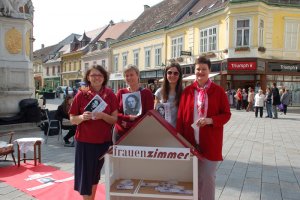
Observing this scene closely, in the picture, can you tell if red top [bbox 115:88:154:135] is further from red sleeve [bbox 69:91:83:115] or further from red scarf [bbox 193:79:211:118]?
red scarf [bbox 193:79:211:118]

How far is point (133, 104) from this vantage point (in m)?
3.46

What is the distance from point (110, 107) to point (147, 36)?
29.4m

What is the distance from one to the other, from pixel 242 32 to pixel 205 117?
20642mm

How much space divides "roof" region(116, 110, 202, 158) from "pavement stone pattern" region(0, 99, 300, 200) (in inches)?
75.0

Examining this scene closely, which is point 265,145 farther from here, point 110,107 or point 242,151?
point 110,107

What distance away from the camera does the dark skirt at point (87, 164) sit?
3408 millimetres

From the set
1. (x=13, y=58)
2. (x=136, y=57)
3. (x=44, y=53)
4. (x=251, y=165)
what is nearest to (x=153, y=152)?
(x=251, y=165)

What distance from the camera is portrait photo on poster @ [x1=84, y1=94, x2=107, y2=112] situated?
325cm

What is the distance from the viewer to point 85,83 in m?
3.60

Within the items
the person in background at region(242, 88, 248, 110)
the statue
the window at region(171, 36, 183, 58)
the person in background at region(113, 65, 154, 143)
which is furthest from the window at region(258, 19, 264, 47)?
the person in background at region(113, 65, 154, 143)

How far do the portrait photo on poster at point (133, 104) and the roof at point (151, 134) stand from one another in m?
0.44

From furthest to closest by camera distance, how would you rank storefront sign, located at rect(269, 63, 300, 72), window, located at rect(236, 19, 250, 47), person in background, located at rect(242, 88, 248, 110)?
storefront sign, located at rect(269, 63, 300, 72), window, located at rect(236, 19, 250, 47), person in background, located at rect(242, 88, 248, 110)

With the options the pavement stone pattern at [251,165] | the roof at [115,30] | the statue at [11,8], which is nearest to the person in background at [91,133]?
the pavement stone pattern at [251,165]

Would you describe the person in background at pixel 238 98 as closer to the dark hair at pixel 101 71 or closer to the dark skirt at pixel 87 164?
the dark hair at pixel 101 71
